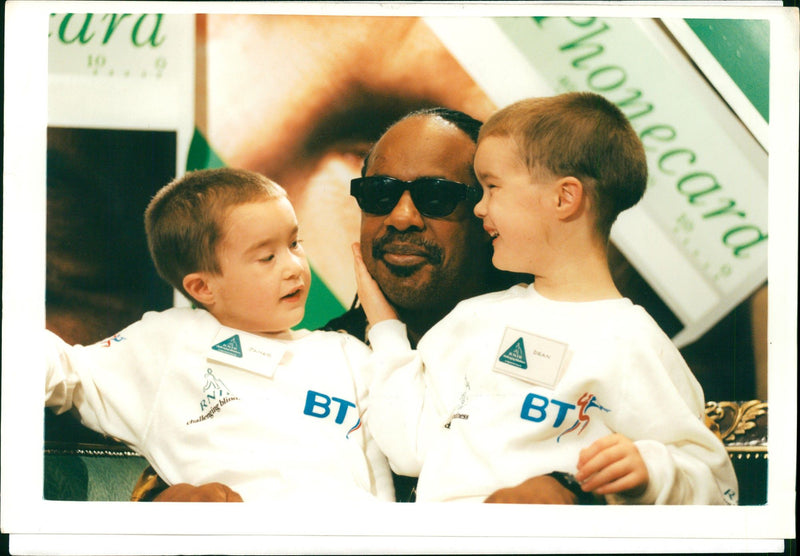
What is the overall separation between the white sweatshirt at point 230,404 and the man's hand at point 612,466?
1.67 feet

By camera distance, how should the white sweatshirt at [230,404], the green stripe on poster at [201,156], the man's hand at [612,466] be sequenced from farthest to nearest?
1. the green stripe on poster at [201,156]
2. the white sweatshirt at [230,404]
3. the man's hand at [612,466]

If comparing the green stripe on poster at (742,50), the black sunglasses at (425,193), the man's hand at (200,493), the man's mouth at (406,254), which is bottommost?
the man's hand at (200,493)

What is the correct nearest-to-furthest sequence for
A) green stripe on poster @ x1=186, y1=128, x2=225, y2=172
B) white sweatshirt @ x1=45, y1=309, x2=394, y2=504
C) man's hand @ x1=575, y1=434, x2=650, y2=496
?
man's hand @ x1=575, y1=434, x2=650, y2=496 < white sweatshirt @ x1=45, y1=309, x2=394, y2=504 < green stripe on poster @ x1=186, y1=128, x2=225, y2=172

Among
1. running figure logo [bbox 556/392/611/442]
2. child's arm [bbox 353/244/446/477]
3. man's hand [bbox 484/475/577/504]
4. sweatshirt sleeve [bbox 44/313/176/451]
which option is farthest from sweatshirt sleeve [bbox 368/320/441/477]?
sweatshirt sleeve [bbox 44/313/176/451]

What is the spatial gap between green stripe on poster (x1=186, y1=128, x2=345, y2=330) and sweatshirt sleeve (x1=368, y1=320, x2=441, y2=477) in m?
0.18

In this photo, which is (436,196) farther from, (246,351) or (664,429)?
(664,429)

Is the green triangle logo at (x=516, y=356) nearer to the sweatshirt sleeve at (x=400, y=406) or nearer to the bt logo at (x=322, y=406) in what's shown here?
the sweatshirt sleeve at (x=400, y=406)

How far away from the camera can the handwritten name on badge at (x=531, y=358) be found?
1925 millimetres

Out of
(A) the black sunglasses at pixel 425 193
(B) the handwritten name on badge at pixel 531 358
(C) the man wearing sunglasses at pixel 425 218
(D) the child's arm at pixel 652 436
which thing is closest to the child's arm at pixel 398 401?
(C) the man wearing sunglasses at pixel 425 218

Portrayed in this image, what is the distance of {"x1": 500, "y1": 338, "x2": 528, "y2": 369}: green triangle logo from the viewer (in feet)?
6.36

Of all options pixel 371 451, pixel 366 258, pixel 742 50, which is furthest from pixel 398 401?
pixel 742 50

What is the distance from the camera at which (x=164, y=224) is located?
202cm

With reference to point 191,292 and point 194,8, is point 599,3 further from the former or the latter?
point 191,292

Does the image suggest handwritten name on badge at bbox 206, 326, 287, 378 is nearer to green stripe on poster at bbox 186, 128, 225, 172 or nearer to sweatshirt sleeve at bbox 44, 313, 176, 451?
sweatshirt sleeve at bbox 44, 313, 176, 451
